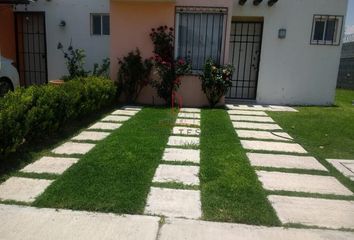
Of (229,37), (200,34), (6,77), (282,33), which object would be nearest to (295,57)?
(282,33)

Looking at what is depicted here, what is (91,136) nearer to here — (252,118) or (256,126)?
(256,126)

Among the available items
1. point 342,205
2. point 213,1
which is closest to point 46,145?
point 342,205

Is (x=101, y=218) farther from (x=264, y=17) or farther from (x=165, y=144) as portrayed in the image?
(x=264, y=17)

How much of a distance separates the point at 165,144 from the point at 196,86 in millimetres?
3985

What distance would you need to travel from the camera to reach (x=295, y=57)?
30.7 ft

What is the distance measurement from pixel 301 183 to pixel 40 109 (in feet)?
11.2

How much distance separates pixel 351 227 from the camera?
2.95 m

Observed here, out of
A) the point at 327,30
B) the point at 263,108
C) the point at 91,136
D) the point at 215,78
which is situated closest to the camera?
the point at 91,136

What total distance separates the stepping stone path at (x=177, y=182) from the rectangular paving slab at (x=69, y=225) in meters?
0.25

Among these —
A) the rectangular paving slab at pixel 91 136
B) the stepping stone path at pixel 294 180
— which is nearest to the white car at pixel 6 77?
the rectangular paving slab at pixel 91 136

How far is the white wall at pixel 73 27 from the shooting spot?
9742 mm

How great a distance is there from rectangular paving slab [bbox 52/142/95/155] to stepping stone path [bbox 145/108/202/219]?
1095mm

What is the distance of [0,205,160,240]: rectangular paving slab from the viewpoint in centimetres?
267

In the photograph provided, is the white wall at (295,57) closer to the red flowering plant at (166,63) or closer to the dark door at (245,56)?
the dark door at (245,56)
